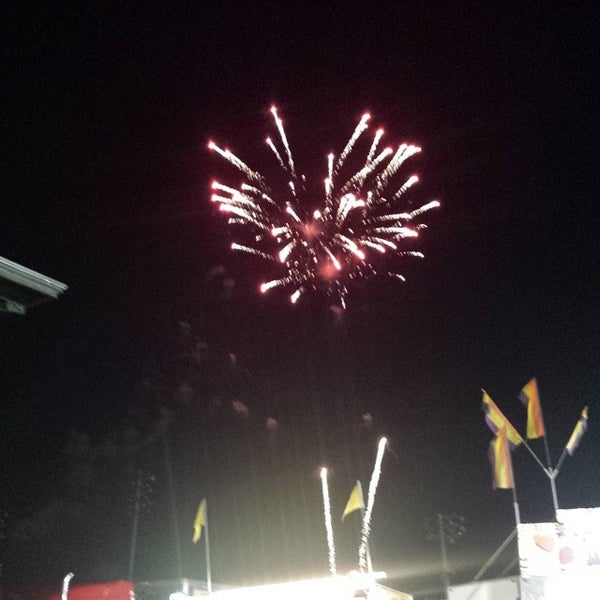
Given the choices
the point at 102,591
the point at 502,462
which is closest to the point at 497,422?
the point at 502,462

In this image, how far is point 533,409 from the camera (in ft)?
70.2

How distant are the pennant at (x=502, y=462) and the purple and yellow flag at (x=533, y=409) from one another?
80 centimetres

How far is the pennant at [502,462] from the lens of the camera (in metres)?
20.6

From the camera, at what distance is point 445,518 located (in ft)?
143

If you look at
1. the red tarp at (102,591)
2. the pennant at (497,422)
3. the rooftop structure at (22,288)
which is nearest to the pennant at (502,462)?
the pennant at (497,422)

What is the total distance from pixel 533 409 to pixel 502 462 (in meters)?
1.85

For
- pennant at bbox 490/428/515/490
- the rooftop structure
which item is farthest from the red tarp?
the rooftop structure

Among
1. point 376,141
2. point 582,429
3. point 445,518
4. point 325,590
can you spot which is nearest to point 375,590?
point 325,590

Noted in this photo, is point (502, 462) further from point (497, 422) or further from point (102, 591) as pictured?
point (102, 591)

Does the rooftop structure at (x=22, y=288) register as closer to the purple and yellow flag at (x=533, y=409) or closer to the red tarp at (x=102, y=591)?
the purple and yellow flag at (x=533, y=409)

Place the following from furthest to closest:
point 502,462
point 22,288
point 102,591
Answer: point 102,591
point 502,462
point 22,288

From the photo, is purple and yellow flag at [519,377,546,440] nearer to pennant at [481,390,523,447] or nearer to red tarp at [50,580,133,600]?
pennant at [481,390,523,447]

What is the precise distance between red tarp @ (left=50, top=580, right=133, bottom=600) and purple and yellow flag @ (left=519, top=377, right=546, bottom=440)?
14669 millimetres

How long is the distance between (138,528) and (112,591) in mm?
8129
